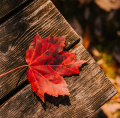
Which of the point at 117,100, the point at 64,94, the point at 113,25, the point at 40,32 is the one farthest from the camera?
the point at 113,25

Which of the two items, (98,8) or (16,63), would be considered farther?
(98,8)

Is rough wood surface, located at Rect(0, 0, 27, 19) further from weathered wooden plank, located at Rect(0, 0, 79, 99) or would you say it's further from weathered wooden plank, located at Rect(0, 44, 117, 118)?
weathered wooden plank, located at Rect(0, 44, 117, 118)

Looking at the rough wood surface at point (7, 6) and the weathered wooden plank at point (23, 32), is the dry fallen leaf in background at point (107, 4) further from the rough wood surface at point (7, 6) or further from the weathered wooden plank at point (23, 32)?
the rough wood surface at point (7, 6)

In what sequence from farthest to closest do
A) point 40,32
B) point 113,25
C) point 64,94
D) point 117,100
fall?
point 113,25
point 117,100
point 40,32
point 64,94

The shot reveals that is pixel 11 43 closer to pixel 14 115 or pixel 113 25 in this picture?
pixel 14 115

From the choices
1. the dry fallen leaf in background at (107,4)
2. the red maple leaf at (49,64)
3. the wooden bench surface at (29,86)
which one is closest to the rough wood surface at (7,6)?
the wooden bench surface at (29,86)

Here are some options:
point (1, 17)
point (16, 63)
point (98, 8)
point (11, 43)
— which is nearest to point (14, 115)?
point (16, 63)

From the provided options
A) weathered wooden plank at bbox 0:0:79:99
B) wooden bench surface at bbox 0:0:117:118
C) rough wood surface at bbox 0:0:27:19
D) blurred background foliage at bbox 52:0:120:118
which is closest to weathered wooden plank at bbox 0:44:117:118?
wooden bench surface at bbox 0:0:117:118

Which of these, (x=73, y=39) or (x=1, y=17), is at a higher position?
(x=1, y=17)
